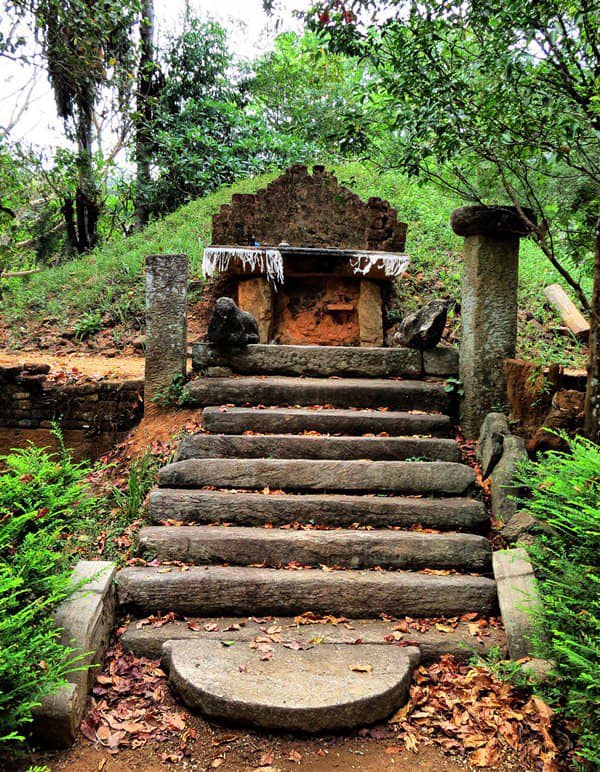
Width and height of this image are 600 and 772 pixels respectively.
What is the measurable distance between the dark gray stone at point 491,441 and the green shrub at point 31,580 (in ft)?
8.53

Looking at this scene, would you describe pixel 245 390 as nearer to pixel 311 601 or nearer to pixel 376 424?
pixel 376 424

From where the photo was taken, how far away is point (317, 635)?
107 inches

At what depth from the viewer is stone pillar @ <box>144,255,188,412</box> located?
4.58m

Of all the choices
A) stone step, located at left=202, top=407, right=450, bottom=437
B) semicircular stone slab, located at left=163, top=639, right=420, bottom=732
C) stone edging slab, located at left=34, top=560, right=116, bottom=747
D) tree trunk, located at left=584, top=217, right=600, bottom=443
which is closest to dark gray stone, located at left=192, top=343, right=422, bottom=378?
stone step, located at left=202, top=407, right=450, bottom=437

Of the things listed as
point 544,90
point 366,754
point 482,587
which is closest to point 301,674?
point 366,754

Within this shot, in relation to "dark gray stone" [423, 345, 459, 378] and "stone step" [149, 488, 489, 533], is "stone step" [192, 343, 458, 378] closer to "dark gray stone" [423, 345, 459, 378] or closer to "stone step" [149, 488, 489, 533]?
"dark gray stone" [423, 345, 459, 378]

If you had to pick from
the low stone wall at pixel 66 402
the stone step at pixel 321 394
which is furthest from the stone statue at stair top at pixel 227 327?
the low stone wall at pixel 66 402

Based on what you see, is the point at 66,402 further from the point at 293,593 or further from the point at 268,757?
the point at 268,757

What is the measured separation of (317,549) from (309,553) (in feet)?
0.17

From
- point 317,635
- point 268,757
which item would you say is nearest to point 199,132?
point 317,635

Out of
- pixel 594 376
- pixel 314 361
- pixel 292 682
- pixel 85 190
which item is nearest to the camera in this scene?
pixel 292 682

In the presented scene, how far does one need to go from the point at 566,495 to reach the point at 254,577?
1619mm

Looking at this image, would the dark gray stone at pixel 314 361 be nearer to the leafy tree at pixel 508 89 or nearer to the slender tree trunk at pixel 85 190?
the leafy tree at pixel 508 89

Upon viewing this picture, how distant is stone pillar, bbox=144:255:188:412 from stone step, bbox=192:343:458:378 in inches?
9.3
